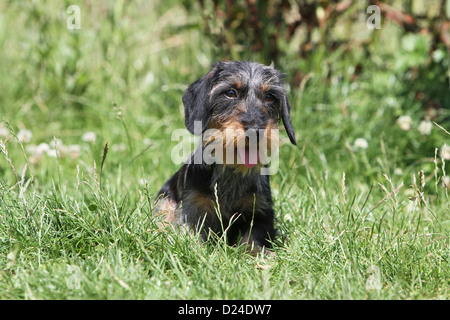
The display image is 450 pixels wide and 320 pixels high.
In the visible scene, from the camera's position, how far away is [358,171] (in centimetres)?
477

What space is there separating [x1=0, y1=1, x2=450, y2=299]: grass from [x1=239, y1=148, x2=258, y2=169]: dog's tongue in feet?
1.64

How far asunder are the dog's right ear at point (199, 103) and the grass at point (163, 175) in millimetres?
510

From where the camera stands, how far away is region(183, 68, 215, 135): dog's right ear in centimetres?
323

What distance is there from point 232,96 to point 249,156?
0.41 metres

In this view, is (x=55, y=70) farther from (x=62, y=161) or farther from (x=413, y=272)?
(x=413, y=272)

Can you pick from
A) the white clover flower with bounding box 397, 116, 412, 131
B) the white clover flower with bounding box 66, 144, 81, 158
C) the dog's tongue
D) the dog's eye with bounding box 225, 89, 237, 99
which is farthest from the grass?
the dog's eye with bounding box 225, 89, 237, 99

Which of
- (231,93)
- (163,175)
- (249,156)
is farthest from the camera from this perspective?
(163,175)

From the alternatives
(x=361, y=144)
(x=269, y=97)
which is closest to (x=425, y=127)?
(x=361, y=144)

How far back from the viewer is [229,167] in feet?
10.7

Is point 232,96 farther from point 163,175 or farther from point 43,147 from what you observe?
point 43,147

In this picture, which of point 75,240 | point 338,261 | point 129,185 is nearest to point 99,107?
point 129,185

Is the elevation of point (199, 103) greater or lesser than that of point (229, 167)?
greater

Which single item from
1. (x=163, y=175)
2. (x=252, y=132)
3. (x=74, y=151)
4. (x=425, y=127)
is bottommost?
(x=163, y=175)

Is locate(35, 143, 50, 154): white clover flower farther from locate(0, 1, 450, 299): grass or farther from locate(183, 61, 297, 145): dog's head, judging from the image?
locate(183, 61, 297, 145): dog's head
